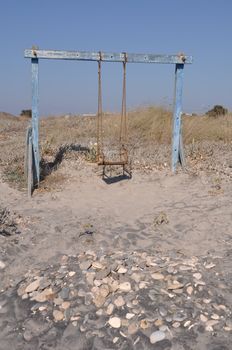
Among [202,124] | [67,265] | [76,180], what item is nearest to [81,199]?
[76,180]

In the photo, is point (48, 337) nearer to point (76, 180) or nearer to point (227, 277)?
point (227, 277)

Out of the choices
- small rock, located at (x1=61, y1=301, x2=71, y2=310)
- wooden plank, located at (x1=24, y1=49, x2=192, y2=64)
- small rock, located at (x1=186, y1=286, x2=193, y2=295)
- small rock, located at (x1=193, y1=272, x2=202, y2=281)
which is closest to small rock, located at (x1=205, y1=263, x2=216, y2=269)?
small rock, located at (x1=193, y1=272, x2=202, y2=281)

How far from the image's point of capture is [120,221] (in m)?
5.52

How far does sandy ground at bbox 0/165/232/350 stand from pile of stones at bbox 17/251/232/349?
146 mm

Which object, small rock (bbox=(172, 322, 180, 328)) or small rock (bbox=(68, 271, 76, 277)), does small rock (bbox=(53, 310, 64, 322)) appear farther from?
small rock (bbox=(172, 322, 180, 328))

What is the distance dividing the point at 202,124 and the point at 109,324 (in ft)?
25.3

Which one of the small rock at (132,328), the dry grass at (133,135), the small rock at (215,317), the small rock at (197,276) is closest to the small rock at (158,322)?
the small rock at (132,328)

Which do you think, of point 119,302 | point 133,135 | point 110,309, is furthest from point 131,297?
point 133,135

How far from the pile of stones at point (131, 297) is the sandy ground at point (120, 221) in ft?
0.48

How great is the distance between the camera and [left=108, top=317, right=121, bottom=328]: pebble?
327 centimetres

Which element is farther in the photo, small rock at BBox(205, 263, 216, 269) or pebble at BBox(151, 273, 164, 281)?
small rock at BBox(205, 263, 216, 269)

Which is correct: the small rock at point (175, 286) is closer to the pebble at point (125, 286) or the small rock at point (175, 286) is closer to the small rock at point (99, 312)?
the pebble at point (125, 286)

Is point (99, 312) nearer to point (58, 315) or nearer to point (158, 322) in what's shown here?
point (58, 315)

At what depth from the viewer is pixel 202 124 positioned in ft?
33.9
